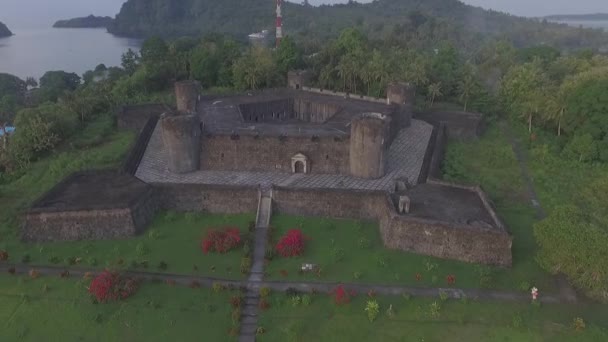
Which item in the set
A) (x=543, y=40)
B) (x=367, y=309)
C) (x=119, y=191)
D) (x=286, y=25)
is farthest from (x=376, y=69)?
(x=543, y=40)

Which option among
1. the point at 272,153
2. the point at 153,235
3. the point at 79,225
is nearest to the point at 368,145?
the point at 272,153

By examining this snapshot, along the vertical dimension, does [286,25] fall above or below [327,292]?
above

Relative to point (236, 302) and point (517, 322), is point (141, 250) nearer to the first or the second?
point (236, 302)

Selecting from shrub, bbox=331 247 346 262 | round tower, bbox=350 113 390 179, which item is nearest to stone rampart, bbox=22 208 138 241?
shrub, bbox=331 247 346 262

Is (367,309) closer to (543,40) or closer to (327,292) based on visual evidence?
(327,292)

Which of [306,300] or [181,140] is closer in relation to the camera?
[306,300]

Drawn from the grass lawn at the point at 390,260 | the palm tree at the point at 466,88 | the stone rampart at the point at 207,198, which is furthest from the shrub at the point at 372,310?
the palm tree at the point at 466,88

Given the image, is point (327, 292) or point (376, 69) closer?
point (327, 292)
